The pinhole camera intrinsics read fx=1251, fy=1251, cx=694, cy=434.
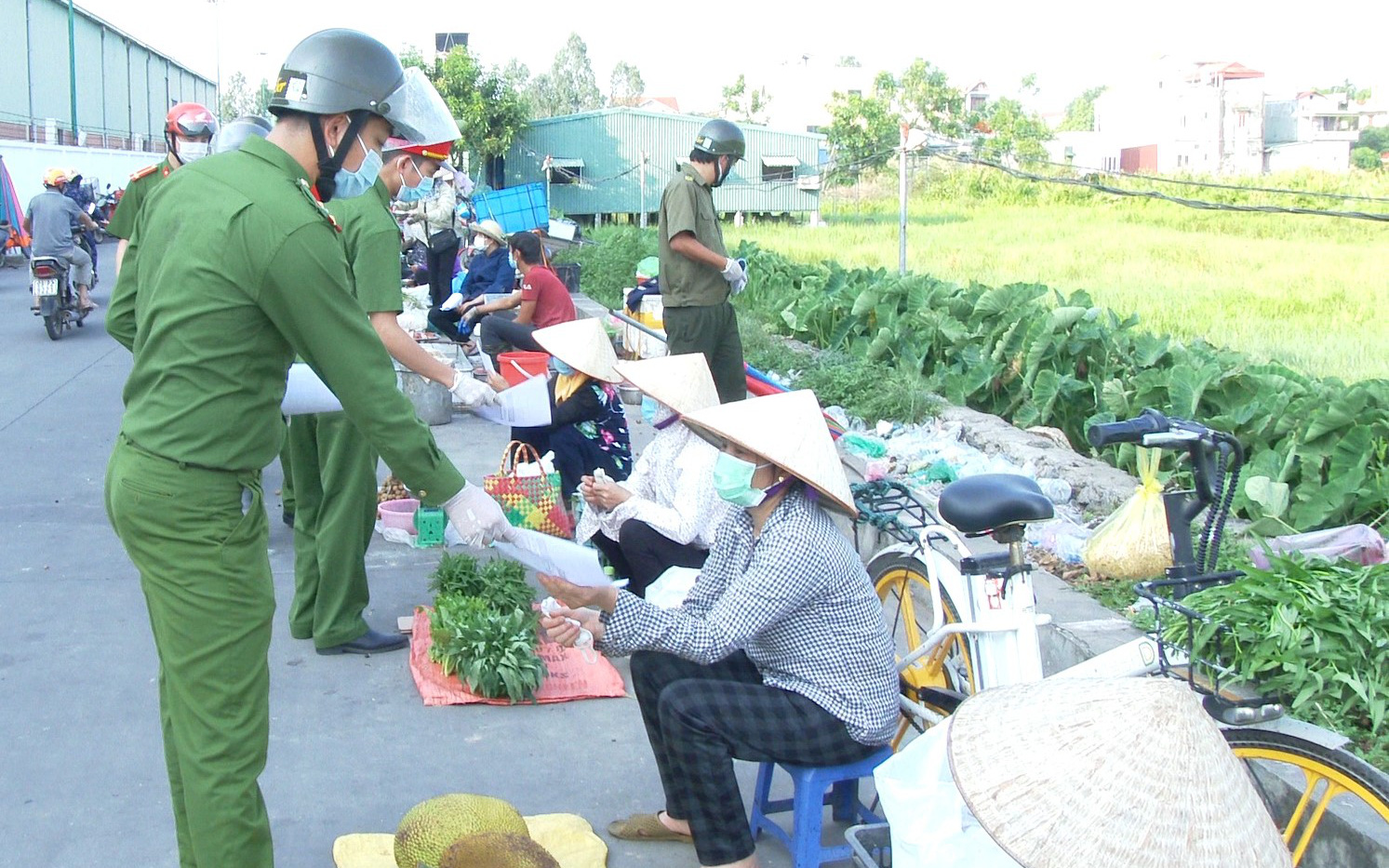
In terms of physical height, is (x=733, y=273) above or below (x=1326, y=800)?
above

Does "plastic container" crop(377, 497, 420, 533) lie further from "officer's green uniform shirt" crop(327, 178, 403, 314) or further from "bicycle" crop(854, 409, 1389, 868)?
"bicycle" crop(854, 409, 1389, 868)

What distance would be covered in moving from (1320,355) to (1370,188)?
12.2m

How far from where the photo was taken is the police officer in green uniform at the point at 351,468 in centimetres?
438

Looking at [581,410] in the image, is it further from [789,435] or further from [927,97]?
[927,97]

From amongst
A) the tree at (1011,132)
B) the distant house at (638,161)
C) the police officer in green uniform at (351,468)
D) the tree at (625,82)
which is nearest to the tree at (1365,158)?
the tree at (1011,132)

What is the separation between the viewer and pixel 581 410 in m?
5.61

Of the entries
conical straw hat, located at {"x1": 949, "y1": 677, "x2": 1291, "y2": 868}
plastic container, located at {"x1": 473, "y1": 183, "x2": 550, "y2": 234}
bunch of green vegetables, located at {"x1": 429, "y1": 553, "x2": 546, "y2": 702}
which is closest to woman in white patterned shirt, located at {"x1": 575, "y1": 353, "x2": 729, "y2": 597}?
bunch of green vegetables, located at {"x1": 429, "y1": 553, "x2": 546, "y2": 702}

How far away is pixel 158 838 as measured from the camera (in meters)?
3.35

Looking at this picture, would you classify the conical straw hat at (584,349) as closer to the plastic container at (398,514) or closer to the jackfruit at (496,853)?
the plastic container at (398,514)

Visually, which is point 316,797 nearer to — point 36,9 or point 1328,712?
point 1328,712

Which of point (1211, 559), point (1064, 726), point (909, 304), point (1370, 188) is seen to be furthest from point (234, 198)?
point (1370, 188)

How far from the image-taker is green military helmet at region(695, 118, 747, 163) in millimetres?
6523

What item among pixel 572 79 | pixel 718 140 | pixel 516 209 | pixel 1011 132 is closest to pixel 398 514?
pixel 718 140

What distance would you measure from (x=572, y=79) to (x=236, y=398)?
78736 millimetres
